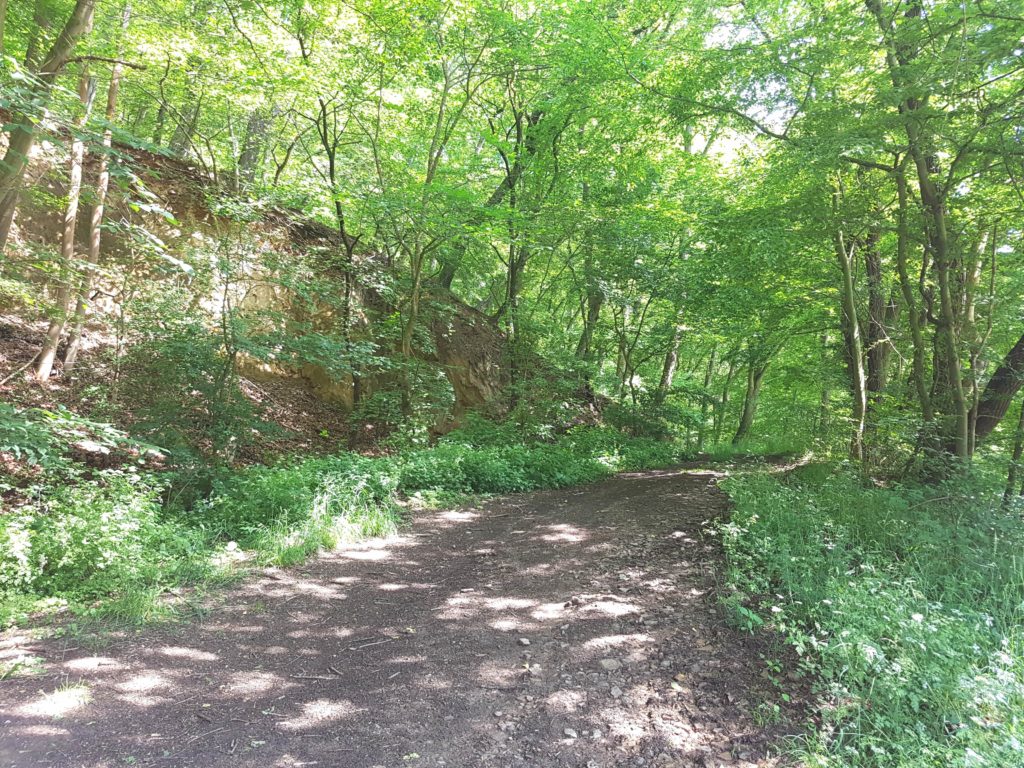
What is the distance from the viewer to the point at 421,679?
3357 millimetres

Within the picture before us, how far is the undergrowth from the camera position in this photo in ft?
13.5

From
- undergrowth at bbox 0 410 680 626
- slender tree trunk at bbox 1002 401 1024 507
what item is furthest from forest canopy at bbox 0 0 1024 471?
undergrowth at bbox 0 410 680 626

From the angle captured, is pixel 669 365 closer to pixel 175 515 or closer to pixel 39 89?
pixel 175 515

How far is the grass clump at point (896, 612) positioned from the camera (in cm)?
254

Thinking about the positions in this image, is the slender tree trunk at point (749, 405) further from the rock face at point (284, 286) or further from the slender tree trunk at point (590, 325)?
the rock face at point (284, 286)

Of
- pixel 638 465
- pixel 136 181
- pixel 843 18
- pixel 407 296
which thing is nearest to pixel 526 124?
pixel 407 296

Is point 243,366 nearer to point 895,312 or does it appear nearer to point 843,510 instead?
point 843,510

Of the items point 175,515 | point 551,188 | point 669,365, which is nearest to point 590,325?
point 669,365

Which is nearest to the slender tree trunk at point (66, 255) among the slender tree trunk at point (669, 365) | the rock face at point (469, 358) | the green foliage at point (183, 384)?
the green foliage at point (183, 384)

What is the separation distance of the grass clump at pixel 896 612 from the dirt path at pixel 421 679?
0.40m

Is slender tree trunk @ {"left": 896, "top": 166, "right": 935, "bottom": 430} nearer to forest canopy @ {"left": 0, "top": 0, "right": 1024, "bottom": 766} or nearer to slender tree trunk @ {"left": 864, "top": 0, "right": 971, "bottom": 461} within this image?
forest canopy @ {"left": 0, "top": 0, "right": 1024, "bottom": 766}

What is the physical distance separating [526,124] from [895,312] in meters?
10.6

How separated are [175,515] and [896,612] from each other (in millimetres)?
6907

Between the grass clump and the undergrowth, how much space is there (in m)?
4.32
